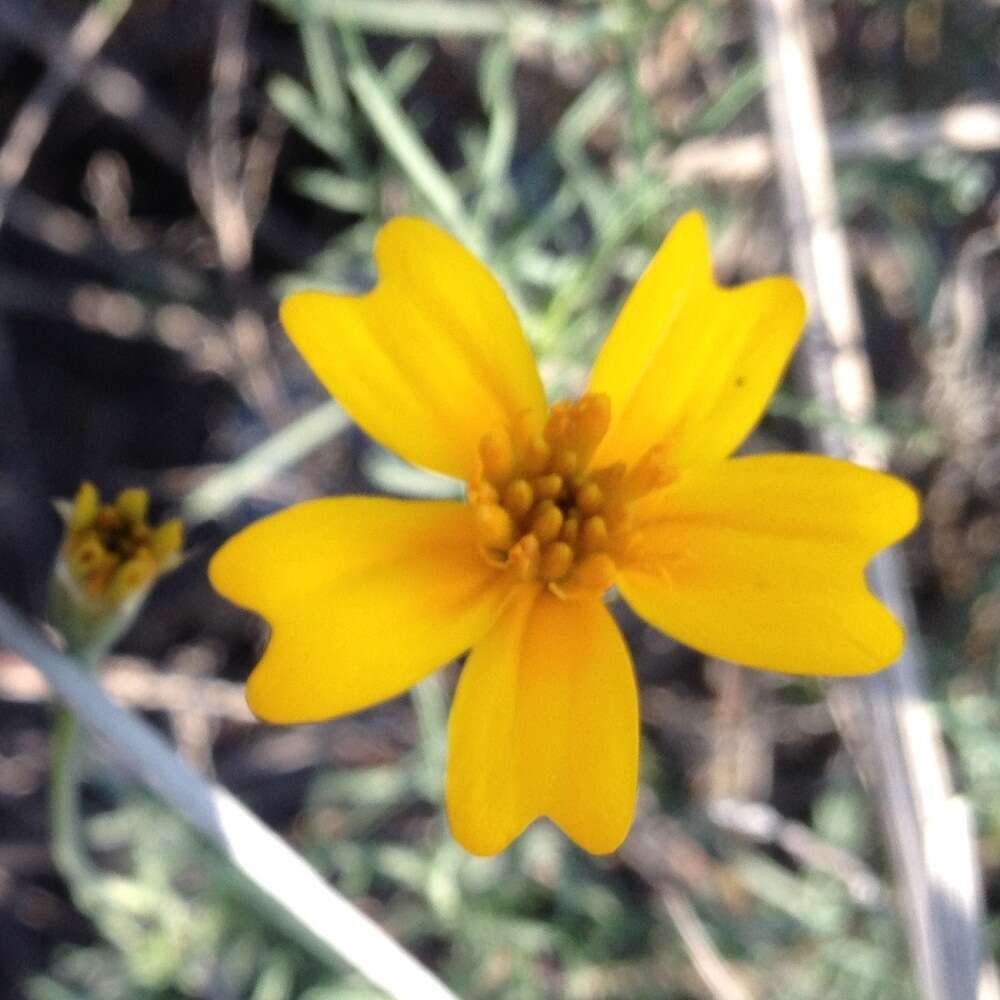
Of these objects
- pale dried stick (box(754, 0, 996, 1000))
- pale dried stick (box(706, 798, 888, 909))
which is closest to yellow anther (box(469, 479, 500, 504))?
pale dried stick (box(754, 0, 996, 1000))

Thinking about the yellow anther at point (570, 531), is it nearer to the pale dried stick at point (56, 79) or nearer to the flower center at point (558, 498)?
the flower center at point (558, 498)

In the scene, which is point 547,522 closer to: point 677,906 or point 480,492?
point 480,492

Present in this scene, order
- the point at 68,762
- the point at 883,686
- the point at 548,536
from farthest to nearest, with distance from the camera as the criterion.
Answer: the point at 883,686
the point at 68,762
the point at 548,536

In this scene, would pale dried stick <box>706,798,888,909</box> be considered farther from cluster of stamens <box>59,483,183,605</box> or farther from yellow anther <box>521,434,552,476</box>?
cluster of stamens <box>59,483,183,605</box>

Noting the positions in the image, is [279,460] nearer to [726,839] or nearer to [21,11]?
[21,11]

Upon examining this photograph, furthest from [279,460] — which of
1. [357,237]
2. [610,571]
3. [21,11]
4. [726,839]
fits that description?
[726,839]

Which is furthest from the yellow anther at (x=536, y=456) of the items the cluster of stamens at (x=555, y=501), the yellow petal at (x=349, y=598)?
the yellow petal at (x=349, y=598)

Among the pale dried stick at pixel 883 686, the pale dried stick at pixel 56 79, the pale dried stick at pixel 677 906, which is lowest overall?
the pale dried stick at pixel 677 906

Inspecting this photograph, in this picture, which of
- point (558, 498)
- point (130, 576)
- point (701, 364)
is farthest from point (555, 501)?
point (130, 576)
